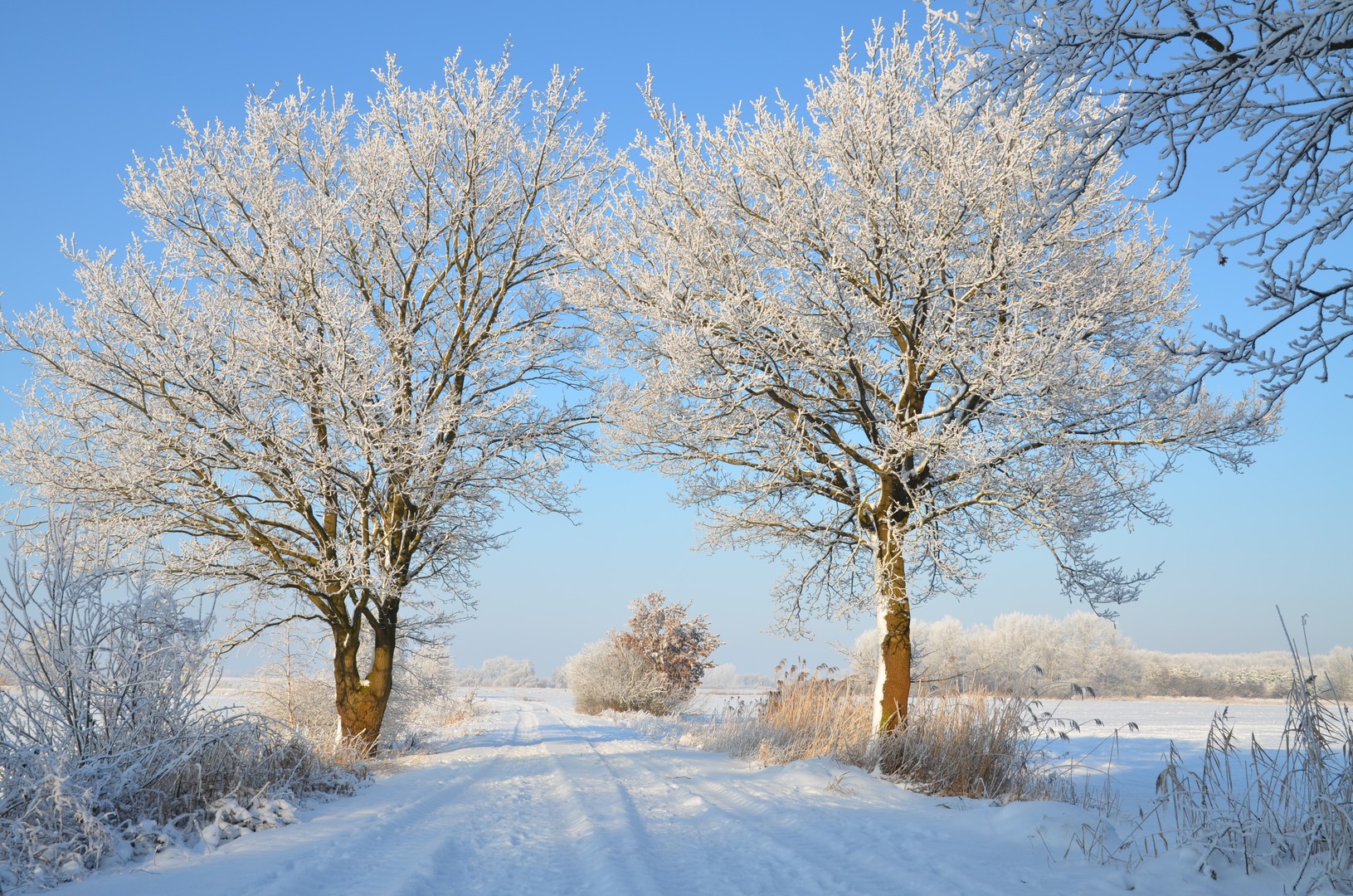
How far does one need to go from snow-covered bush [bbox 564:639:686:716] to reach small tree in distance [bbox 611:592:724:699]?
6.1 inches

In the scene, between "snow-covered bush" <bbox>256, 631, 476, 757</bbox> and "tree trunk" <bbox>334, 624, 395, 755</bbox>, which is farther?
"snow-covered bush" <bbox>256, 631, 476, 757</bbox>

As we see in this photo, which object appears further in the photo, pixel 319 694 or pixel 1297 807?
pixel 319 694

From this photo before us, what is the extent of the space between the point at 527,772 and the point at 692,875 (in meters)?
5.03

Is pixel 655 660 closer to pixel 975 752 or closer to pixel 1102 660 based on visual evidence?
pixel 975 752

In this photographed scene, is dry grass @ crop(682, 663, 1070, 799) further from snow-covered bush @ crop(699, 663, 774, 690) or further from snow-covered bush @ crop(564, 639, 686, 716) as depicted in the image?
snow-covered bush @ crop(699, 663, 774, 690)

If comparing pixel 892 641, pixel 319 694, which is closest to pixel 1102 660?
pixel 892 641

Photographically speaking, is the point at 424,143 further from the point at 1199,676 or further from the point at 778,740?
the point at 1199,676

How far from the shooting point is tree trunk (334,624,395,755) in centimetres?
1111

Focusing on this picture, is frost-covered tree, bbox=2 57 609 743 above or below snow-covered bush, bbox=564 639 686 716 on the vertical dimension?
above

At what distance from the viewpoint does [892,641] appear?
955 centimetres

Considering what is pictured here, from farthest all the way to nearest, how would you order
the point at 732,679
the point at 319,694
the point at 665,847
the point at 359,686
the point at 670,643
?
the point at 732,679 → the point at 670,643 → the point at 319,694 → the point at 359,686 → the point at 665,847

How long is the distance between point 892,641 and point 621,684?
1599cm

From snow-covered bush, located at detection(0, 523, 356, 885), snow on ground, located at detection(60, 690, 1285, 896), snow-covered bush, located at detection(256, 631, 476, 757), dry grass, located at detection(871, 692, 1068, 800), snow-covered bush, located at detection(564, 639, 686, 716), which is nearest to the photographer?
snow on ground, located at detection(60, 690, 1285, 896)

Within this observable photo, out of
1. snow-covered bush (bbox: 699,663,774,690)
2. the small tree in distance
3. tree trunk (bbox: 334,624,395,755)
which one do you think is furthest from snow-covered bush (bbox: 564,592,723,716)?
snow-covered bush (bbox: 699,663,774,690)
